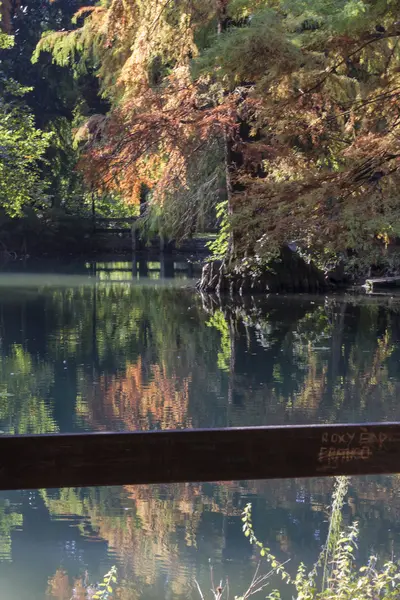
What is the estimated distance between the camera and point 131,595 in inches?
202

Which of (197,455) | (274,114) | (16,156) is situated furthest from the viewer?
(16,156)

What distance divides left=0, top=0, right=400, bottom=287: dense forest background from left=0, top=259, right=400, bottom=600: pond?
1.52 metres

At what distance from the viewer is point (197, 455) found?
2.20 meters

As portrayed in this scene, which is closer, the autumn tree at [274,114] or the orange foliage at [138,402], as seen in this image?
the autumn tree at [274,114]

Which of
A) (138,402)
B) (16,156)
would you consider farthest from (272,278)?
(138,402)

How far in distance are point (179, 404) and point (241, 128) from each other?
1103cm

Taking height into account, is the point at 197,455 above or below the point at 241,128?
below

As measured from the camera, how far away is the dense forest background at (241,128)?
8.82 meters

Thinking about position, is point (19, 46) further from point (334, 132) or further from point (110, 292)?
point (334, 132)

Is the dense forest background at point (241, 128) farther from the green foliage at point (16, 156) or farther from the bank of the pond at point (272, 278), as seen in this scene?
the bank of the pond at point (272, 278)

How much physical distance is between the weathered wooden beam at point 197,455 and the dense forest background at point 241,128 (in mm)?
5181

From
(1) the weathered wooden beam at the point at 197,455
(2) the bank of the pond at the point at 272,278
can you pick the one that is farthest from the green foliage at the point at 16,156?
(1) the weathered wooden beam at the point at 197,455

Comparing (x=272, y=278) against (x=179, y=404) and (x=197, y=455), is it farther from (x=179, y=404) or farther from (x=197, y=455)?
(x=197, y=455)

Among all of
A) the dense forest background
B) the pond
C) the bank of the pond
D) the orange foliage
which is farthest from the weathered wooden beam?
the bank of the pond
